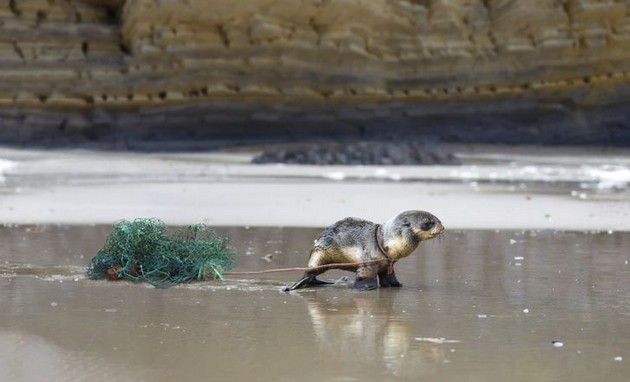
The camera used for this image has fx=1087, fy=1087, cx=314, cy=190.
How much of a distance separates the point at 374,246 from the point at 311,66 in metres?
12.7

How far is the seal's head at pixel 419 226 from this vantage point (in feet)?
14.8

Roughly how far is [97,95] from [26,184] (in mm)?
6275

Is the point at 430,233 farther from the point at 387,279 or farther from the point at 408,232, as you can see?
the point at 387,279

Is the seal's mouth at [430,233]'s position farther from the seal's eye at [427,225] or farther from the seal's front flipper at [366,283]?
the seal's front flipper at [366,283]

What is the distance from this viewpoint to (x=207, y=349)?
10.6 ft

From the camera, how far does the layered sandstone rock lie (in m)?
16.5

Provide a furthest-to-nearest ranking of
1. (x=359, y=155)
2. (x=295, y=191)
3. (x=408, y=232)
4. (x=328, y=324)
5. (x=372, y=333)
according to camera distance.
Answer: (x=359, y=155) → (x=295, y=191) → (x=408, y=232) → (x=328, y=324) → (x=372, y=333)

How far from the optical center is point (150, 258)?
4723mm

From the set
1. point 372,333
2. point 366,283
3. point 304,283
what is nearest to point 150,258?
point 304,283

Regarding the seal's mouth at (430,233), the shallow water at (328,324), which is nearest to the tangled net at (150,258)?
the shallow water at (328,324)

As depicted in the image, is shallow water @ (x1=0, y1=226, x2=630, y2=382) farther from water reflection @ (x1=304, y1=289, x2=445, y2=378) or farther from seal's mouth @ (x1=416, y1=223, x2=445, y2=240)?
seal's mouth @ (x1=416, y1=223, x2=445, y2=240)

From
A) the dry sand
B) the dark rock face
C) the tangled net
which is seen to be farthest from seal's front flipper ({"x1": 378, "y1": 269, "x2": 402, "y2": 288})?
the dark rock face

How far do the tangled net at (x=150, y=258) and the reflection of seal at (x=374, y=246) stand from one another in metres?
0.46

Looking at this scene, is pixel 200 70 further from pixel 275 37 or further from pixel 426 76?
pixel 426 76
